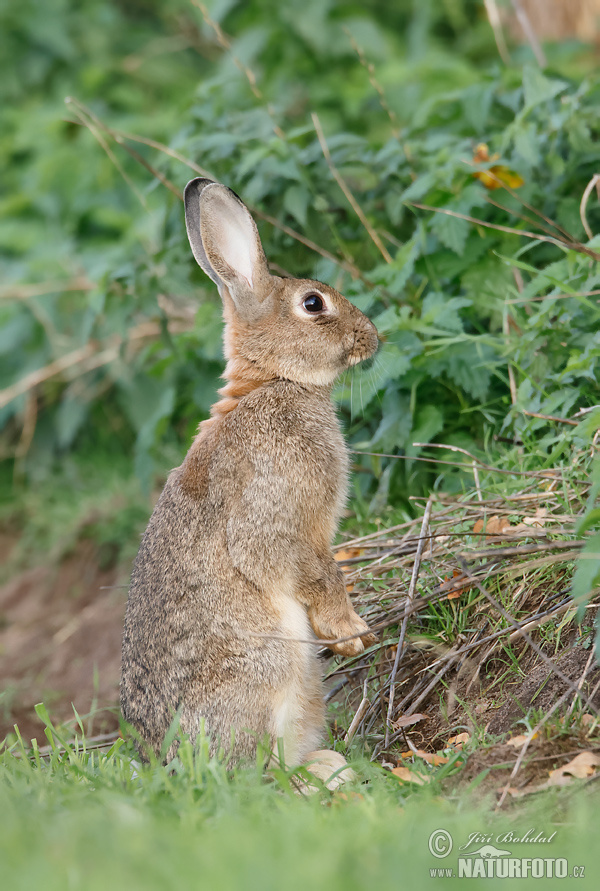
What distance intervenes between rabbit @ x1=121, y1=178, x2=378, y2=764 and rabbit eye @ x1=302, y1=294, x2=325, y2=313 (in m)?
0.36

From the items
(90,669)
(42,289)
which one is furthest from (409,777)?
(42,289)

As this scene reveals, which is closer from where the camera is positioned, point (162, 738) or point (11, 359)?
point (162, 738)

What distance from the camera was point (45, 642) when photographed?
19.0 ft

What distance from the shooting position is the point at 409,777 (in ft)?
9.63

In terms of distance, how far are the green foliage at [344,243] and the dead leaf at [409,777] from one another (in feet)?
5.30

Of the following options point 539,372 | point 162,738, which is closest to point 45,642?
point 162,738

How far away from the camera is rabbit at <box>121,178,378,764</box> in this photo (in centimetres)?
328

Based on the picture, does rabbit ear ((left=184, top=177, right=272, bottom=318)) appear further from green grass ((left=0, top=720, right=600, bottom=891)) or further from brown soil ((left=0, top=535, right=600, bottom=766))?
green grass ((left=0, top=720, right=600, bottom=891))

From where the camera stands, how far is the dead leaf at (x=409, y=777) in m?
2.88

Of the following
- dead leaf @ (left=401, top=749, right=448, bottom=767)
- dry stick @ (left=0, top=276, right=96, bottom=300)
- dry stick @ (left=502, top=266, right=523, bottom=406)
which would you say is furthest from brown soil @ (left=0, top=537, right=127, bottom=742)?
dry stick @ (left=502, top=266, right=523, bottom=406)

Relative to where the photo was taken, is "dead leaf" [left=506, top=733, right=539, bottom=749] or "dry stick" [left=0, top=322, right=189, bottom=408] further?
"dry stick" [left=0, top=322, right=189, bottom=408]

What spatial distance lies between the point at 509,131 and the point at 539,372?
1.27 metres

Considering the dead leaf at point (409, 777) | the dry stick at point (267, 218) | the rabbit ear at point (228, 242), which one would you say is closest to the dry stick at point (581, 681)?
the dead leaf at point (409, 777)

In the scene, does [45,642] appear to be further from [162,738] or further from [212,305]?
[162,738]
